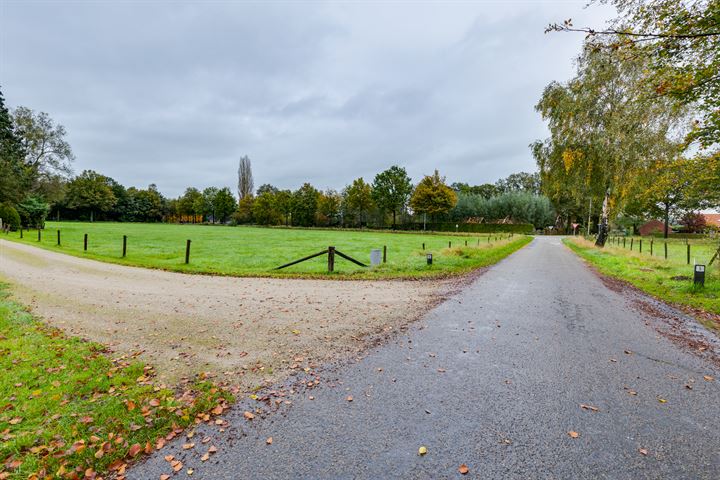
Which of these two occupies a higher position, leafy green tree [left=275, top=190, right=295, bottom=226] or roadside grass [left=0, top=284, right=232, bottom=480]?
leafy green tree [left=275, top=190, right=295, bottom=226]

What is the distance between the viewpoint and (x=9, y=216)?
1262 inches

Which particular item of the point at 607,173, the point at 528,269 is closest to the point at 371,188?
the point at 607,173

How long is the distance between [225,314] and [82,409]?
11.6 ft

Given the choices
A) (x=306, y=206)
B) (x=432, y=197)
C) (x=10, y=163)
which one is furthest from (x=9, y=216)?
(x=432, y=197)

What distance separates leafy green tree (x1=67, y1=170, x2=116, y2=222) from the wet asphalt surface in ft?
307

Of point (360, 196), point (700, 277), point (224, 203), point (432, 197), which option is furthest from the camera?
point (224, 203)

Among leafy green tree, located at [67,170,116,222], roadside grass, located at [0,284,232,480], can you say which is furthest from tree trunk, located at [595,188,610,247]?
leafy green tree, located at [67,170,116,222]

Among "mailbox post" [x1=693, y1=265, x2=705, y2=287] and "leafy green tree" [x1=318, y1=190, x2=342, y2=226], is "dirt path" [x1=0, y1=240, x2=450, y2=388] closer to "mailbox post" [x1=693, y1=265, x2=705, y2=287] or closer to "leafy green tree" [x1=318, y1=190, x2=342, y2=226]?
"mailbox post" [x1=693, y1=265, x2=705, y2=287]

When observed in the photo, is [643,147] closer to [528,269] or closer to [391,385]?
[528,269]

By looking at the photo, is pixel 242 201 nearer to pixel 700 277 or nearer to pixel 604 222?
pixel 604 222

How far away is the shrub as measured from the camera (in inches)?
1254

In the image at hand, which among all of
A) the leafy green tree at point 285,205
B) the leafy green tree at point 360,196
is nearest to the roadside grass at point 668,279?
the leafy green tree at point 360,196

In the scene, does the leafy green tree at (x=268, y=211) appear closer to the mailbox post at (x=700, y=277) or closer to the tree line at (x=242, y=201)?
the tree line at (x=242, y=201)

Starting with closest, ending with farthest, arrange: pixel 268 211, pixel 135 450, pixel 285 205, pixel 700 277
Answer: pixel 135 450
pixel 700 277
pixel 285 205
pixel 268 211
